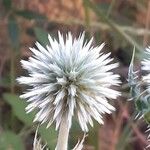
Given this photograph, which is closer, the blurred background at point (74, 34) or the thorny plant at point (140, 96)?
the thorny plant at point (140, 96)

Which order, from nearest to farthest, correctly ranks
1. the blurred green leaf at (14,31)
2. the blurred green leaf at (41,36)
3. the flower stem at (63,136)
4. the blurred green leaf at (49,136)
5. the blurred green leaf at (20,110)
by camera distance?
the flower stem at (63,136), the blurred green leaf at (49,136), the blurred green leaf at (20,110), the blurred green leaf at (41,36), the blurred green leaf at (14,31)

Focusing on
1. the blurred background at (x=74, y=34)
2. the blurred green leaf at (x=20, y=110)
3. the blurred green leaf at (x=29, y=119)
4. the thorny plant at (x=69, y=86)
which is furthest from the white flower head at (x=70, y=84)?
the blurred background at (x=74, y=34)

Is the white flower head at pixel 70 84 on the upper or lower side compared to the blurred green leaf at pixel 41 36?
lower

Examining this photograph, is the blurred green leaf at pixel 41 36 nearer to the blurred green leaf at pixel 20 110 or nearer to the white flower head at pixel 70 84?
the blurred green leaf at pixel 20 110

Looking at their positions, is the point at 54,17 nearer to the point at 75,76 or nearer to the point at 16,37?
the point at 16,37

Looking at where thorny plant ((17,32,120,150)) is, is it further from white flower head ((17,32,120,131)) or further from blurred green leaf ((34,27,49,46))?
blurred green leaf ((34,27,49,46))

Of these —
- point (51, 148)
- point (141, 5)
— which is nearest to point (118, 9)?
point (141, 5)

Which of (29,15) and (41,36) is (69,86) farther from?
(29,15)
